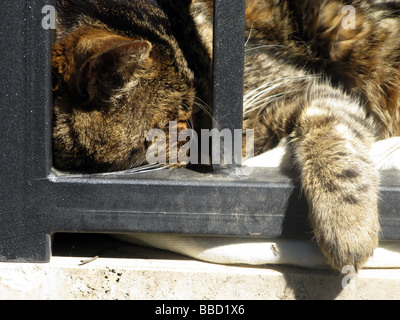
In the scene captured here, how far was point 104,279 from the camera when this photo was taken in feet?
3.58

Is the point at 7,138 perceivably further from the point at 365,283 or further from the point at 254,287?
the point at 365,283

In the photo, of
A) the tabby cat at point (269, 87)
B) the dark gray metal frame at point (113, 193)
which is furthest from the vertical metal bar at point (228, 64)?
the tabby cat at point (269, 87)

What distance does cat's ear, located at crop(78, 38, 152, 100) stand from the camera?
116 centimetres

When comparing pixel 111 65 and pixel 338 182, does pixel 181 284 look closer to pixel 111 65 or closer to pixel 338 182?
pixel 338 182

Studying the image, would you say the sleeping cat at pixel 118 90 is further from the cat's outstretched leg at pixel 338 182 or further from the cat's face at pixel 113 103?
the cat's outstretched leg at pixel 338 182

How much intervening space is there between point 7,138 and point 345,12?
113 cm

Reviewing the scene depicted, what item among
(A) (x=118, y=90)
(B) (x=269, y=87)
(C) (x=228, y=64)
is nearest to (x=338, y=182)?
(C) (x=228, y=64)

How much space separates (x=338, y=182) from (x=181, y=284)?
444 millimetres

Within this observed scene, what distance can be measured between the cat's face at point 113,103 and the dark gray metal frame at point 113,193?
21 cm

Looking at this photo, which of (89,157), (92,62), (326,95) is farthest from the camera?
(326,95)

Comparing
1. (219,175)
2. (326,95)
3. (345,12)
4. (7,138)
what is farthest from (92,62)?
(345,12)

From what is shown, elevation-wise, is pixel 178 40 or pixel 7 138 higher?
pixel 178 40

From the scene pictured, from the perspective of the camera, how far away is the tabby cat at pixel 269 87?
3.77ft

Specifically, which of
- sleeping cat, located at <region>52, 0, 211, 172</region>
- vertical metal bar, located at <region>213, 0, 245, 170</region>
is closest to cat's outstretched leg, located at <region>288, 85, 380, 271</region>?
vertical metal bar, located at <region>213, 0, 245, 170</region>
